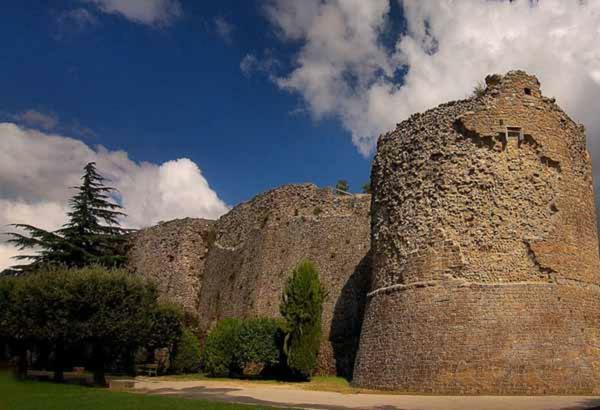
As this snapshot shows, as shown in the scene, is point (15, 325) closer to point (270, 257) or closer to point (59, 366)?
point (59, 366)

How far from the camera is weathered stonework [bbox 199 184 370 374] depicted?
25656 millimetres

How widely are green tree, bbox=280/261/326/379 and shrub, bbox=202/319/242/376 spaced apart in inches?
108

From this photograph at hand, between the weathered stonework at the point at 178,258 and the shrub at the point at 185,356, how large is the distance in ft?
27.7

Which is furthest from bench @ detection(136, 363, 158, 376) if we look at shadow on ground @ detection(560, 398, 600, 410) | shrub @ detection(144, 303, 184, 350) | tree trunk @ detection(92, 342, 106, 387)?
shadow on ground @ detection(560, 398, 600, 410)

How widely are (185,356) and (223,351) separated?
378cm

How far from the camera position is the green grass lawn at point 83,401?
11.9 meters

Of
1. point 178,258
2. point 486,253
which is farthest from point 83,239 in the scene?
point 486,253

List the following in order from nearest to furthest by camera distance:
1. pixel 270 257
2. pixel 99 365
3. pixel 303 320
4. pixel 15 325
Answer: pixel 99 365, pixel 15 325, pixel 303 320, pixel 270 257

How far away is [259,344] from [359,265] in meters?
5.92

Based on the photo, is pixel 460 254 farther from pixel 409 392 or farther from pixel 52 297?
pixel 52 297

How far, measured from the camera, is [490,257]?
50.3 ft

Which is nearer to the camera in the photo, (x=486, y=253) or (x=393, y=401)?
(x=393, y=401)

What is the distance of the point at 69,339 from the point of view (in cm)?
1931

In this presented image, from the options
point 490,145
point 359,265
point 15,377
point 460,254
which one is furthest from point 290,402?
point 359,265
